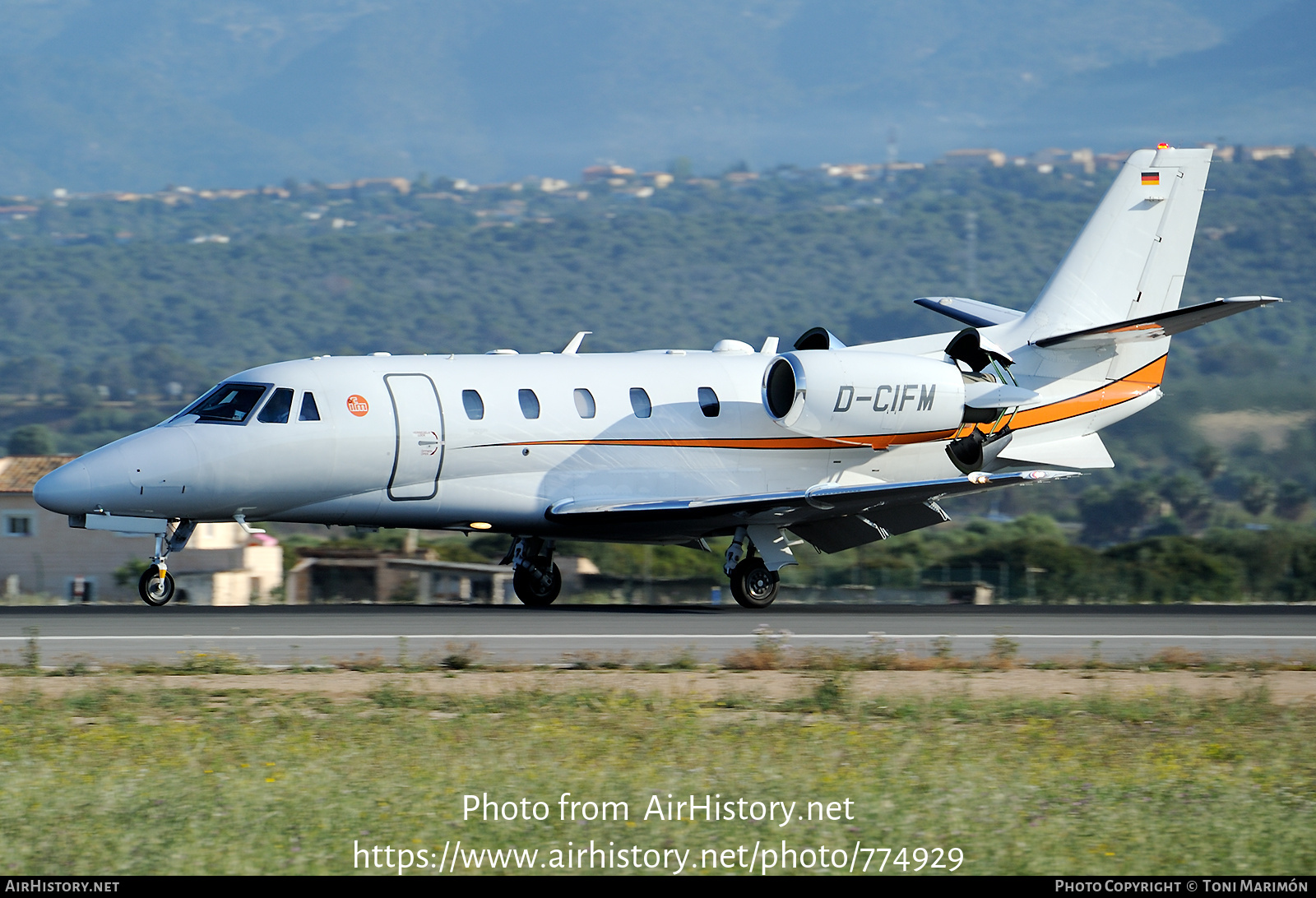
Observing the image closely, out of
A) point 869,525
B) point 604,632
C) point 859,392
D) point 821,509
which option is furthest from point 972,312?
point 604,632

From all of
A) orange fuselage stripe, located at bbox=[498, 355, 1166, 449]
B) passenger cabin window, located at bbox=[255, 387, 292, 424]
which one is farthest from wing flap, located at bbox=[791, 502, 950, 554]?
passenger cabin window, located at bbox=[255, 387, 292, 424]

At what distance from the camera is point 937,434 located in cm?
2361

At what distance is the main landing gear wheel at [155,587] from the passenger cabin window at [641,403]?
6.51 meters

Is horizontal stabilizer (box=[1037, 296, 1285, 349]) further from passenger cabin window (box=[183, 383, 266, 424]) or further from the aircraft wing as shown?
passenger cabin window (box=[183, 383, 266, 424])

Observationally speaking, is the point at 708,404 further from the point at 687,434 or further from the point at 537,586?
the point at 537,586

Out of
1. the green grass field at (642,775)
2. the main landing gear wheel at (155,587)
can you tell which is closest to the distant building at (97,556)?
the main landing gear wheel at (155,587)

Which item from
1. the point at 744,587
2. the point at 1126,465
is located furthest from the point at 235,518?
the point at 1126,465

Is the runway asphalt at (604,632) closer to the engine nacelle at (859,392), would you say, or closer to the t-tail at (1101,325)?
the engine nacelle at (859,392)

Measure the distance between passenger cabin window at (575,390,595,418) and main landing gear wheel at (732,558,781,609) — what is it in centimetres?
300

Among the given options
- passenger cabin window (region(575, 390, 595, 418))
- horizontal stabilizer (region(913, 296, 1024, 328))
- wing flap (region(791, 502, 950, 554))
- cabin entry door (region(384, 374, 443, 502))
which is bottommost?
wing flap (region(791, 502, 950, 554))

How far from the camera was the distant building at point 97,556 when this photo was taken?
5194 cm

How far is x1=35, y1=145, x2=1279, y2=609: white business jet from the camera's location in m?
20.4

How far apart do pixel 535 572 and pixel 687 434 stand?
2.98 metres
